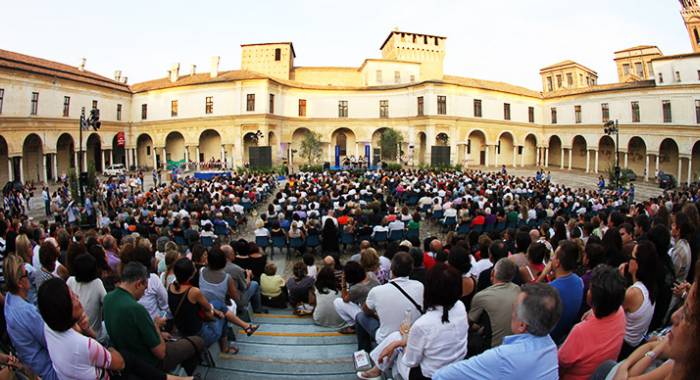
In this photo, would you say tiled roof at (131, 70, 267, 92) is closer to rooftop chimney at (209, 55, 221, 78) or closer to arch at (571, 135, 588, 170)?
rooftop chimney at (209, 55, 221, 78)

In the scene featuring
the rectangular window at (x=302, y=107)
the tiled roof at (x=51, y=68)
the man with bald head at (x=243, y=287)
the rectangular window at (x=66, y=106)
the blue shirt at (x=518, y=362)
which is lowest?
the man with bald head at (x=243, y=287)

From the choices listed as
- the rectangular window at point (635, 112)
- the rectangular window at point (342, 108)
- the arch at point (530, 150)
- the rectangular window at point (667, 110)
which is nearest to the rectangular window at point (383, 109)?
the rectangular window at point (342, 108)

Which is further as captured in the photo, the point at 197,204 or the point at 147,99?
the point at 147,99

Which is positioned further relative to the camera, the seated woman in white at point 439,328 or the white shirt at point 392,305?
the white shirt at point 392,305

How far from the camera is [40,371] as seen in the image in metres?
3.46

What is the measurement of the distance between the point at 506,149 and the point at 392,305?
149ft

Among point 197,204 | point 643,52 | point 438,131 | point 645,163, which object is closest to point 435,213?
point 197,204

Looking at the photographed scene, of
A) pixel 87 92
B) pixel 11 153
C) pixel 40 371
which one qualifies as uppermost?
pixel 87 92

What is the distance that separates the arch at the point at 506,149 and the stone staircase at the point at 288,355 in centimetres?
4295

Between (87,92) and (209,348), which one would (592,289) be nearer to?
(209,348)

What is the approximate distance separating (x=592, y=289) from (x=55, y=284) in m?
3.90

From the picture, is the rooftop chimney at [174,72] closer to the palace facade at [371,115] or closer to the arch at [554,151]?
the palace facade at [371,115]

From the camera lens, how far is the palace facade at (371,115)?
33.7 metres

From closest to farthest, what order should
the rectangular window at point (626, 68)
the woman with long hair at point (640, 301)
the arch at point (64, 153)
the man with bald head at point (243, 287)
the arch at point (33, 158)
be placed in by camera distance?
the woman with long hair at point (640, 301) < the man with bald head at point (243, 287) < the arch at point (33, 158) < the arch at point (64, 153) < the rectangular window at point (626, 68)
